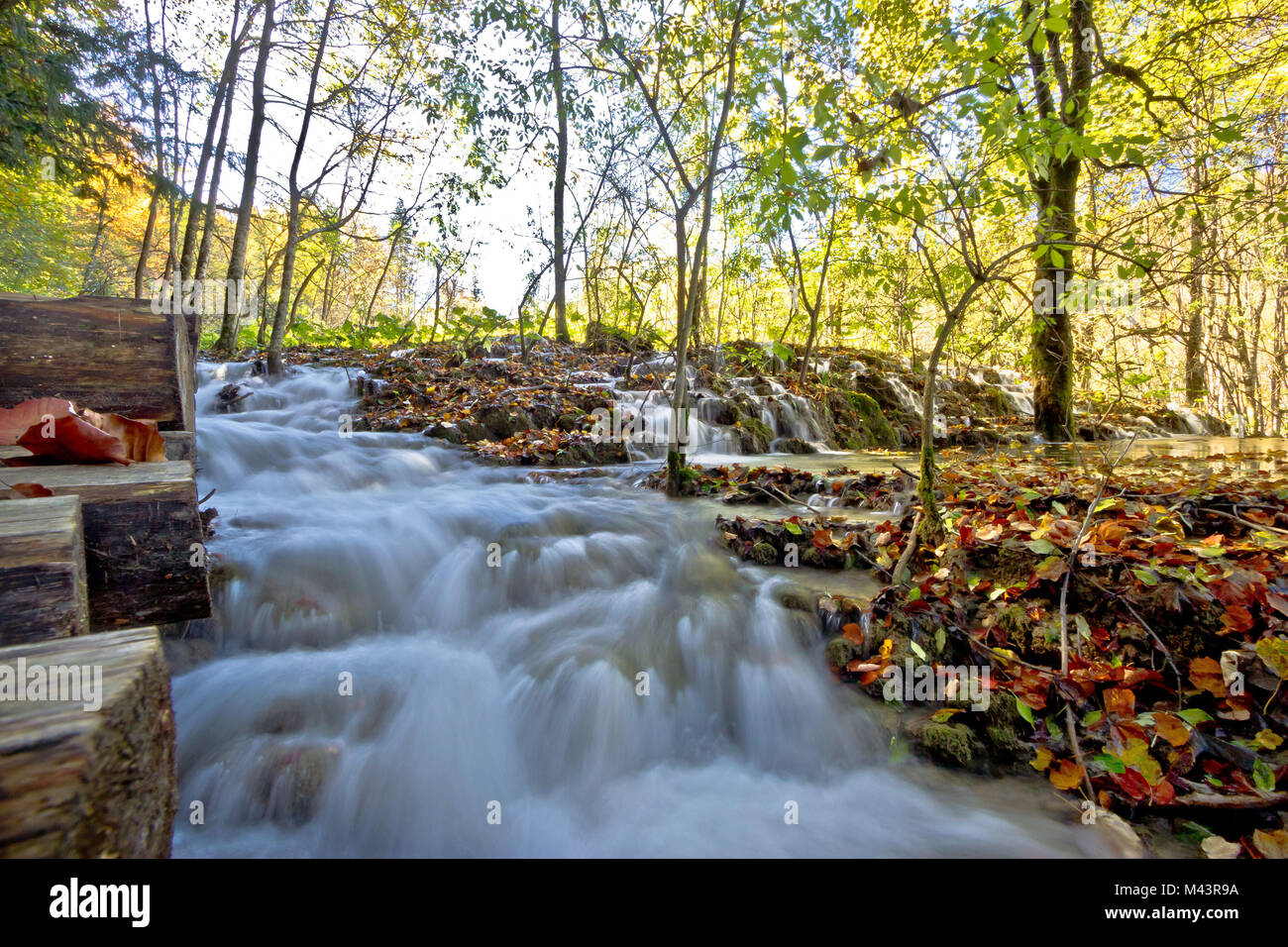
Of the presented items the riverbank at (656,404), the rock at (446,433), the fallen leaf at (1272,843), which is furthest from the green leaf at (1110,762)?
the rock at (446,433)

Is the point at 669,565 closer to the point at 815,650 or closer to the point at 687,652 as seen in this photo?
the point at 687,652

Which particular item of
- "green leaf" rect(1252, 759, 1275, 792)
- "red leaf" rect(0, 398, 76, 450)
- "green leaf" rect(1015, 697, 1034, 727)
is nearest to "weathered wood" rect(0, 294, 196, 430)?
"red leaf" rect(0, 398, 76, 450)

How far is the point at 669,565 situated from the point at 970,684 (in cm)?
217

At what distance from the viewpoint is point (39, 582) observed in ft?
3.14

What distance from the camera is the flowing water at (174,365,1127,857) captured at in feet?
7.61

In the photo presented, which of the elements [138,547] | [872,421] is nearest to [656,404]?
[872,421]

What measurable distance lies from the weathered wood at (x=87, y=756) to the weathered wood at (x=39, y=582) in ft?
0.90

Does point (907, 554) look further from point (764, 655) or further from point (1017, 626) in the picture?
point (764, 655)

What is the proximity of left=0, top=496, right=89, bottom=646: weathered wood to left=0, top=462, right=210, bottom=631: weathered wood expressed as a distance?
0.21 metres

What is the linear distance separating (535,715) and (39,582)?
2.41m

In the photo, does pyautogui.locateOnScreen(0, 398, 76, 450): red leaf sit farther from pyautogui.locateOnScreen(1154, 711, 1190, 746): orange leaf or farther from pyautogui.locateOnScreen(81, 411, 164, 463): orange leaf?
pyautogui.locateOnScreen(1154, 711, 1190, 746): orange leaf

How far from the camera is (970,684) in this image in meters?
2.59

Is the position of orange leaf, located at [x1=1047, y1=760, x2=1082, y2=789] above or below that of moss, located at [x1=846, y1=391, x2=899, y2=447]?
below
